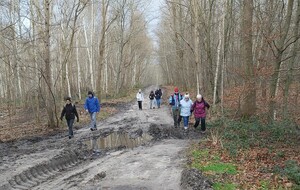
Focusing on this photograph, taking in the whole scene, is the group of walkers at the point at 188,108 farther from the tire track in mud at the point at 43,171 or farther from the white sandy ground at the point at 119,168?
the tire track in mud at the point at 43,171

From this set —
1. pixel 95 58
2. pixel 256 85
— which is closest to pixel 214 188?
pixel 256 85

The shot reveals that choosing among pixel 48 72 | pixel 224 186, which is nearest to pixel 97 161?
pixel 224 186

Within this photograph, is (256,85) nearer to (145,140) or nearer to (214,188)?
(145,140)

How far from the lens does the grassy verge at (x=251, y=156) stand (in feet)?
26.0

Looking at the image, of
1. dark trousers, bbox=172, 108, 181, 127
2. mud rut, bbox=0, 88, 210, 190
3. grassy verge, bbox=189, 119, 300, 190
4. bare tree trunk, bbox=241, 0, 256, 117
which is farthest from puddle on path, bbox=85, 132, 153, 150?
bare tree trunk, bbox=241, 0, 256, 117

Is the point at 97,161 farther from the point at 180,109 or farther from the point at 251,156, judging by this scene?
the point at 180,109

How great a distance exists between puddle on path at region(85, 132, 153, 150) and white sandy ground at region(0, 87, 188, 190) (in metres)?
0.89

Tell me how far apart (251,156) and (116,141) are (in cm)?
590

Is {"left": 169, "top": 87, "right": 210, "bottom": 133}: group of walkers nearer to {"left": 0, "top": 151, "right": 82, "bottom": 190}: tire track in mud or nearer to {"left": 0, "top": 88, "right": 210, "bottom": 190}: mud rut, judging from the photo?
{"left": 0, "top": 88, "right": 210, "bottom": 190}: mud rut

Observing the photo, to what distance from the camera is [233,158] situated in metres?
9.95

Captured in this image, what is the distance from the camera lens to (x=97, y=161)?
10352 millimetres

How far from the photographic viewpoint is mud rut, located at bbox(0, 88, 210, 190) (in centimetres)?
823

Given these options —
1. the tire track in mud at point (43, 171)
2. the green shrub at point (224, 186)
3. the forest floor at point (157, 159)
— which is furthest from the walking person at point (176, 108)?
the green shrub at point (224, 186)

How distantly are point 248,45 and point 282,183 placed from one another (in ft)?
26.3
